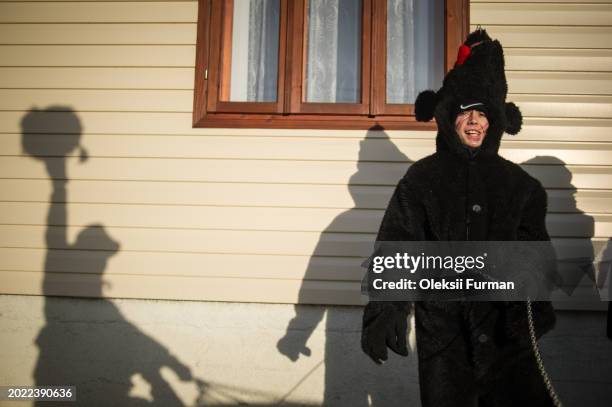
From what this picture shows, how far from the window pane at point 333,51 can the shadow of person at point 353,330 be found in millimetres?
537

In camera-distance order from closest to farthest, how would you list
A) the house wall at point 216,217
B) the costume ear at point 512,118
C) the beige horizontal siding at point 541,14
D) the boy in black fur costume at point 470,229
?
the boy in black fur costume at point 470,229, the costume ear at point 512,118, the house wall at point 216,217, the beige horizontal siding at point 541,14

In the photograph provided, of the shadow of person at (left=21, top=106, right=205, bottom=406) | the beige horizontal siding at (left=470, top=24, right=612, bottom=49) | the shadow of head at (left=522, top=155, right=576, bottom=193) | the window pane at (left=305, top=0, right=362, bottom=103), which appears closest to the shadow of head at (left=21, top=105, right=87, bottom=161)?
the shadow of person at (left=21, top=106, right=205, bottom=406)

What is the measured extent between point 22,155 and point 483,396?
385cm

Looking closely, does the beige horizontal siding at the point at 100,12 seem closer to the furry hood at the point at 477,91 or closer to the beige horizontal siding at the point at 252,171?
the beige horizontal siding at the point at 252,171

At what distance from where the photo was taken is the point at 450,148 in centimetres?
221

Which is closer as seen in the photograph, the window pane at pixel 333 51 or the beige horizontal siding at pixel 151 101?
the beige horizontal siding at pixel 151 101

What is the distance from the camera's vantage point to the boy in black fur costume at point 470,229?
1.96m

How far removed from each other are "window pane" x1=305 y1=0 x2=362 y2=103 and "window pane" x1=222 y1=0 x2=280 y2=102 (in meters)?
0.32

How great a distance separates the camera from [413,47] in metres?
3.52

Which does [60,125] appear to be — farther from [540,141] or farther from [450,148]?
[540,141]

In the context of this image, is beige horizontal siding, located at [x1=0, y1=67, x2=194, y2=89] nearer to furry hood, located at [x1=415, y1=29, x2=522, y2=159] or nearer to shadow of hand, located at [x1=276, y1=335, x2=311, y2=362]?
furry hood, located at [x1=415, y1=29, x2=522, y2=159]

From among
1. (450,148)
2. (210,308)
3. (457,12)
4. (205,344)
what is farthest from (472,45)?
(205,344)

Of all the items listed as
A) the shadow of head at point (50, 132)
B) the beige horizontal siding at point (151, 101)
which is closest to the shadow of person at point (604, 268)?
the beige horizontal siding at point (151, 101)

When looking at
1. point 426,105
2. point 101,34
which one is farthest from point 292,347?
point 101,34
